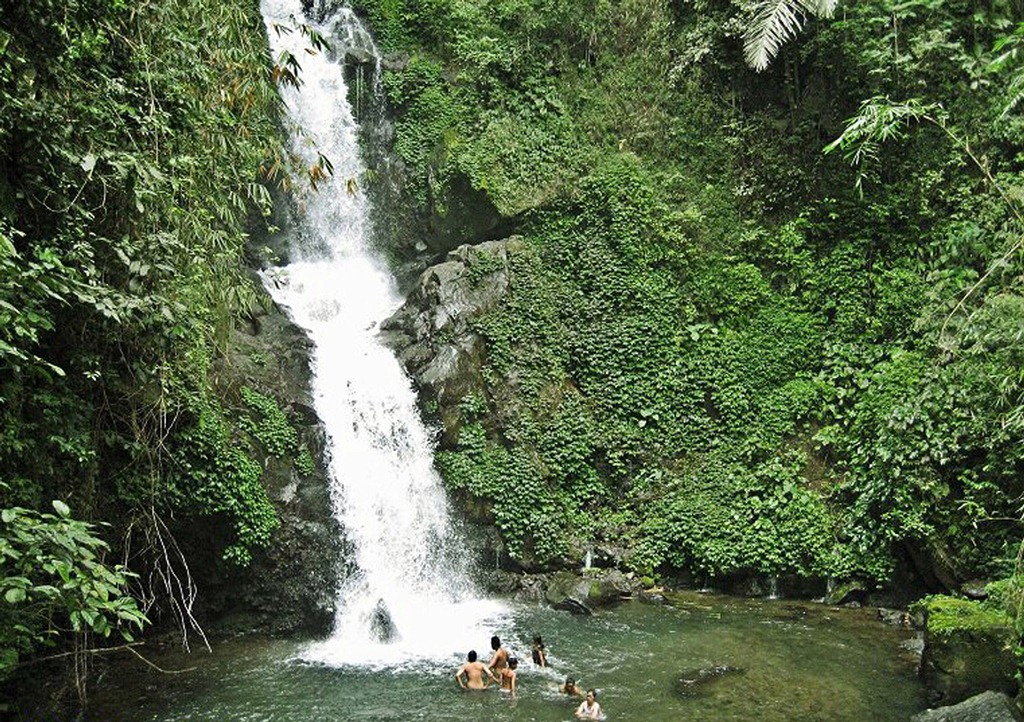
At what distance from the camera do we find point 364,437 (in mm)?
13219

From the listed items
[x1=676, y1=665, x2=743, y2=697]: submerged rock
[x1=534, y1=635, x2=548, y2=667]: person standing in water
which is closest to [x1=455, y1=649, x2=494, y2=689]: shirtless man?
[x1=534, y1=635, x2=548, y2=667]: person standing in water

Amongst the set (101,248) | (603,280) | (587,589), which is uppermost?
(603,280)

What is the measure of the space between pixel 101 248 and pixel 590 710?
21.7ft

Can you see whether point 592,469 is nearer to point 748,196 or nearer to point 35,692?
point 748,196

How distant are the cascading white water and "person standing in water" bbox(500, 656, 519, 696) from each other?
4.28 ft

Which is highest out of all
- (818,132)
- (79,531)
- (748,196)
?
(818,132)

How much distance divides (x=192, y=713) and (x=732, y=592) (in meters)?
8.31

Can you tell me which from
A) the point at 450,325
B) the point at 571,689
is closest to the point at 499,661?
the point at 571,689

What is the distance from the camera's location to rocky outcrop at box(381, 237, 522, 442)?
13.8 metres

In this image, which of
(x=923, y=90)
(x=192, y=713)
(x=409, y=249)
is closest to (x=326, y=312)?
(x=409, y=249)

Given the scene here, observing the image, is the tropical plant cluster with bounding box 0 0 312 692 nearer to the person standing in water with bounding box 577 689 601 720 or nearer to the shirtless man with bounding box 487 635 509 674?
the shirtless man with bounding box 487 635 509 674

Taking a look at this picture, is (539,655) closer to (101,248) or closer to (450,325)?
(450,325)

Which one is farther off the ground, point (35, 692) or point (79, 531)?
point (79, 531)

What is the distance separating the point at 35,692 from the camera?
8.02m
